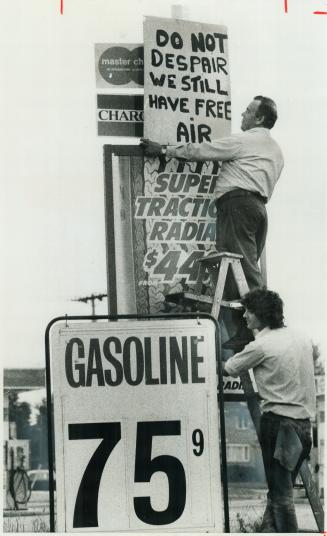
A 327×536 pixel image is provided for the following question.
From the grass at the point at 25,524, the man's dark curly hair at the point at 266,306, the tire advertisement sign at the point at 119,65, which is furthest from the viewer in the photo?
the tire advertisement sign at the point at 119,65

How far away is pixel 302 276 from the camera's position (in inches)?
193

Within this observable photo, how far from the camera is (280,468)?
4.64 m

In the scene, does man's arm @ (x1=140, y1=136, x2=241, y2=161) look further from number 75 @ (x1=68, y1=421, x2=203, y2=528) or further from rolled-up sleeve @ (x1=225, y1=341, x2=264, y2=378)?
number 75 @ (x1=68, y1=421, x2=203, y2=528)

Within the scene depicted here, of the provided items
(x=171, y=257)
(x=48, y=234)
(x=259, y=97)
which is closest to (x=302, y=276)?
(x=171, y=257)

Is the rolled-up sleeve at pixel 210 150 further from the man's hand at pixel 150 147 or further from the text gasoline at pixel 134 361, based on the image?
the text gasoline at pixel 134 361

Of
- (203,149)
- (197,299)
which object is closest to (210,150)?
(203,149)

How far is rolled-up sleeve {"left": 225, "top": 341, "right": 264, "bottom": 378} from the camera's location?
464 centimetres

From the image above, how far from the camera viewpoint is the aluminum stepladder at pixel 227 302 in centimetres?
468

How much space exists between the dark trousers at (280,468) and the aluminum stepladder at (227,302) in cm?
7

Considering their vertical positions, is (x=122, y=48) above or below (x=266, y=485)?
above

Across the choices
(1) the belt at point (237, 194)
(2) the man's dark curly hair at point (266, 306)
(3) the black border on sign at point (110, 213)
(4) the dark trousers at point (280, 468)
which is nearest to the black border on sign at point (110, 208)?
(3) the black border on sign at point (110, 213)

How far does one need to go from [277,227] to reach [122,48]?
4.52 ft

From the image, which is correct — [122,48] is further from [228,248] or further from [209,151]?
[228,248]

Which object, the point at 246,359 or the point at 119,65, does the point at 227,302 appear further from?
the point at 119,65
